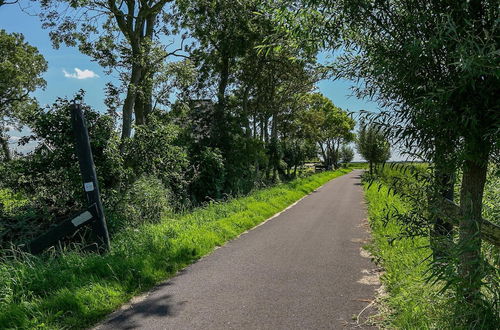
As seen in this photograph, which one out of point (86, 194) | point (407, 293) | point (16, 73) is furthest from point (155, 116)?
point (16, 73)

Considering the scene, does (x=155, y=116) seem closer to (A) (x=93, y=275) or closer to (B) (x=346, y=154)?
(A) (x=93, y=275)

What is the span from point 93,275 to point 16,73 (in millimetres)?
23721

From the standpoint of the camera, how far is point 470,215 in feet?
9.85

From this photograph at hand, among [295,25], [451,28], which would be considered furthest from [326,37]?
[451,28]

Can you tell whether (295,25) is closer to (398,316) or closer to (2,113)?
(398,316)

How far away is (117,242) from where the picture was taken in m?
7.14

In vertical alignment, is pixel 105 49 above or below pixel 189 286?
above

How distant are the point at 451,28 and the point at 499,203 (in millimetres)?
4343

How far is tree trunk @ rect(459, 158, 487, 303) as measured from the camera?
9.49 ft

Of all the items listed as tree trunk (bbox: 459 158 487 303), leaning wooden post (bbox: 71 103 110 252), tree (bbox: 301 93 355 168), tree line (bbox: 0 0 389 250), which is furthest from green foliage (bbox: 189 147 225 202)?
tree (bbox: 301 93 355 168)

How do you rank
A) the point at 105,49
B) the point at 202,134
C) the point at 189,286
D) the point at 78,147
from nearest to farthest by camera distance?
1. the point at 189,286
2. the point at 78,147
3. the point at 105,49
4. the point at 202,134

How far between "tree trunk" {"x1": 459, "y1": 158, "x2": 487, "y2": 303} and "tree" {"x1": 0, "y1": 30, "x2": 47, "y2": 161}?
24748 mm

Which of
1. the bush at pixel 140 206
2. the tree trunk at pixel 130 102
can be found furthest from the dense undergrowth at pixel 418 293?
the tree trunk at pixel 130 102

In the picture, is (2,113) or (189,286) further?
(2,113)
